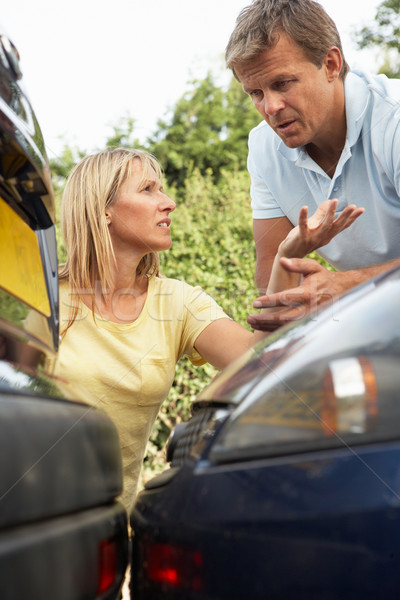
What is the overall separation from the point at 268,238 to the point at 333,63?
85 centimetres

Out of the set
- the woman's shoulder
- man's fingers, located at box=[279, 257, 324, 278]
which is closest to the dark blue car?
man's fingers, located at box=[279, 257, 324, 278]

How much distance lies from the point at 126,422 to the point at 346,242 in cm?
129

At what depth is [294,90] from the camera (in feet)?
9.11

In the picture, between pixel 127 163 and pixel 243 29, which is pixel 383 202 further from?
pixel 127 163

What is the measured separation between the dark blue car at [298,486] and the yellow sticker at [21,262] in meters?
0.51

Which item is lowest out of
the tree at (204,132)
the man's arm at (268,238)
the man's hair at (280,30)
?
the tree at (204,132)

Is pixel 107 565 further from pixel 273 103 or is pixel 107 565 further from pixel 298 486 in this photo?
pixel 273 103

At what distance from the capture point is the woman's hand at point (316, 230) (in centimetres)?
206

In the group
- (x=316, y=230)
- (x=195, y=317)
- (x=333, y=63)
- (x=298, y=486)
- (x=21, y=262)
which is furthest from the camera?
(x=333, y=63)

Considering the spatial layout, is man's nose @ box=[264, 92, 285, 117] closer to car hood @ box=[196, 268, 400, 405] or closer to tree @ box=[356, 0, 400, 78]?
car hood @ box=[196, 268, 400, 405]

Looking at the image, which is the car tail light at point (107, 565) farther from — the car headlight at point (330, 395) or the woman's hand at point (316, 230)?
the woman's hand at point (316, 230)

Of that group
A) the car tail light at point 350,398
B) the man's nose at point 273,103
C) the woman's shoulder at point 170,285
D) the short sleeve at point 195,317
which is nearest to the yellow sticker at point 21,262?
the car tail light at point 350,398

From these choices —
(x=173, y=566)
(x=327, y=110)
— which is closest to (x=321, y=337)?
(x=173, y=566)

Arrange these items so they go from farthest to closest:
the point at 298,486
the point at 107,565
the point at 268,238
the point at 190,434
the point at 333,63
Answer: the point at 268,238 < the point at 333,63 < the point at 190,434 < the point at 107,565 < the point at 298,486
